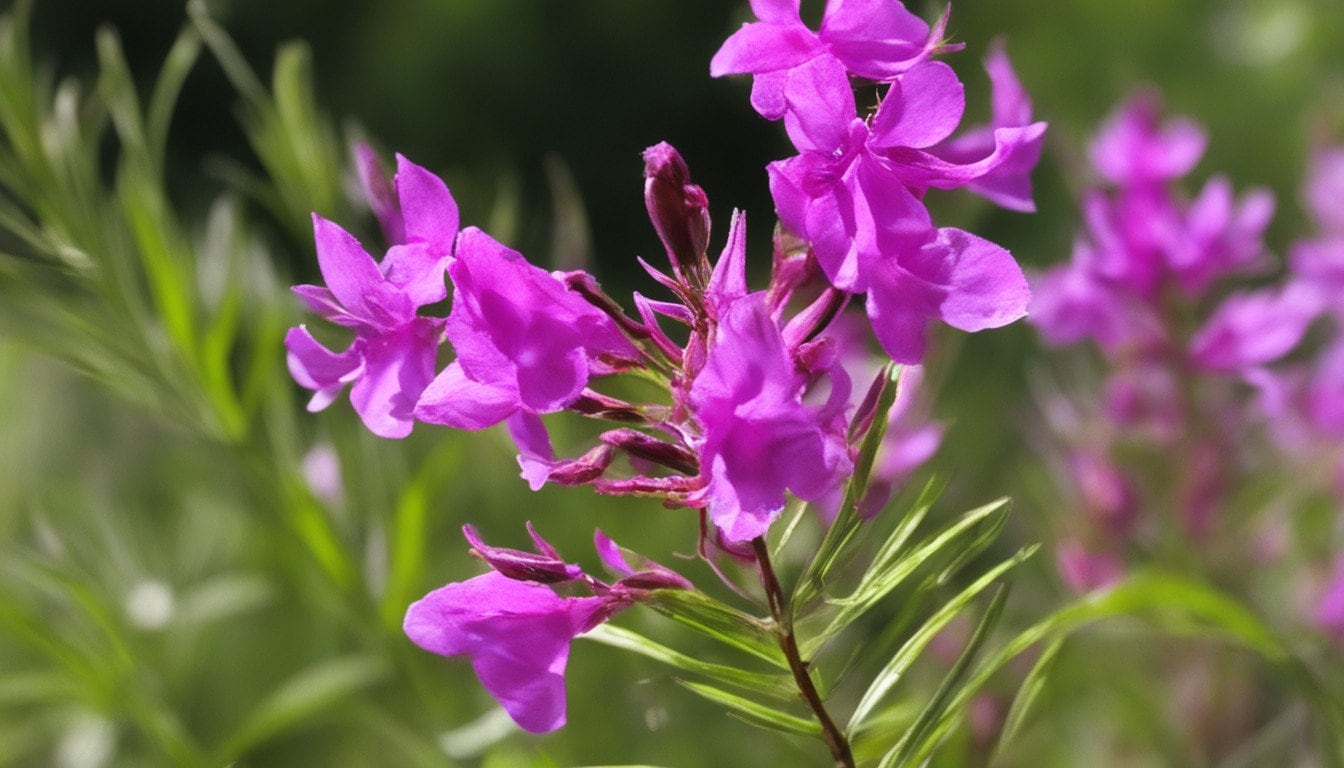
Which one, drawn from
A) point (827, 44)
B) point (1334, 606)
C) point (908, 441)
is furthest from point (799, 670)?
point (1334, 606)

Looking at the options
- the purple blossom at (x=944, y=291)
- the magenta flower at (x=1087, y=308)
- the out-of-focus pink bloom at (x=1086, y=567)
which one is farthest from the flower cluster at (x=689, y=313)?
the out-of-focus pink bloom at (x=1086, y=567)

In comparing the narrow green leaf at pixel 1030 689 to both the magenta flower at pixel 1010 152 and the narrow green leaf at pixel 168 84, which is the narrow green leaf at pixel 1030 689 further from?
the narrow green leaf at pixel 168 84

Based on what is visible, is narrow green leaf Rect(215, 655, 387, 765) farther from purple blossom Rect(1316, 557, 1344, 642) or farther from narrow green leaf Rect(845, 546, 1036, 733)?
purple blossom Rect(1316, 557, 1344, 642)

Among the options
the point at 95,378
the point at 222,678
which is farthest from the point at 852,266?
the point at 222,678

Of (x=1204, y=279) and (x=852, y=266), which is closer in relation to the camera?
(x=852, y=266)

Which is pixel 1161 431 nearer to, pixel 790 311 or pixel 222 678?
pixel 790 311

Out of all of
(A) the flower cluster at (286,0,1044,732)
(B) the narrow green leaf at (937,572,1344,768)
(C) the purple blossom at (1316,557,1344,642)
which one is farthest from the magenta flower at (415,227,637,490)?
(C) the purple blossom at (1316,557,1344,642)
